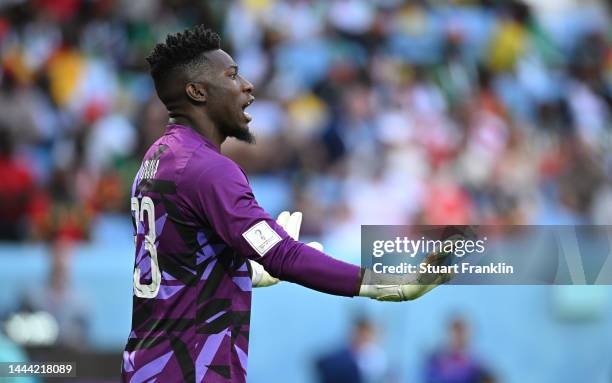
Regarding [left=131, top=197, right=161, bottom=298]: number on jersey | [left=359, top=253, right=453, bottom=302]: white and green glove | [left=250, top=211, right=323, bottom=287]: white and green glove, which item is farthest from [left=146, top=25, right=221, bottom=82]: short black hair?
[left=359, top=253, right=453, bottom=302]: white and green glove

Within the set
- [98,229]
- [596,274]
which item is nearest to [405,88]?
[98,229]

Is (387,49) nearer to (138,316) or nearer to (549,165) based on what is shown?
(549,165)

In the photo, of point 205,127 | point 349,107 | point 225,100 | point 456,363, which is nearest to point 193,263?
point 205,127

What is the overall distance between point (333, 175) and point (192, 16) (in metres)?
3.21

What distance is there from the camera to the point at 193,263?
13.0 feet

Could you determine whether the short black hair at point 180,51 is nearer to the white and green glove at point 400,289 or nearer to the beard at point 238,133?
the beard at point 238,133

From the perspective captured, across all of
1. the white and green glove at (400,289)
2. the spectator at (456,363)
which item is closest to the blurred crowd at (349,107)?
the spectator at (456,363)

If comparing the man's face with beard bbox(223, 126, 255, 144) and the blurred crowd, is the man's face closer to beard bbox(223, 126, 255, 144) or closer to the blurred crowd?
beard bbox(223, 126, 255, 144)

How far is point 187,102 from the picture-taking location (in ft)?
13.7

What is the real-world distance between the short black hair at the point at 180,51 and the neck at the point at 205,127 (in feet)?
0.61

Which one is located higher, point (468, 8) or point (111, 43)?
point (468, 8)

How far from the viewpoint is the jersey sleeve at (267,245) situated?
3.78 metres

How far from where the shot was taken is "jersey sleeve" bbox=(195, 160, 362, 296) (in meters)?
3.78

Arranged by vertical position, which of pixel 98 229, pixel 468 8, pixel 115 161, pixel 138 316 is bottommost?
pixel 138 316
